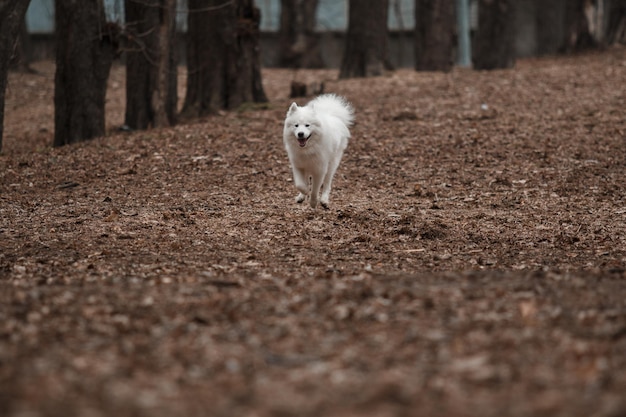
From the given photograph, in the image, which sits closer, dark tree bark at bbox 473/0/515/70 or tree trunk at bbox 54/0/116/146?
tree trunk at bbox 54/0/116/146

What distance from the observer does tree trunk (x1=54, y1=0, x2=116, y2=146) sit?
51.2ft

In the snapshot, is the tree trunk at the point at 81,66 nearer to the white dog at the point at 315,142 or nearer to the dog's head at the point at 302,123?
the white dog at the point at 315,142

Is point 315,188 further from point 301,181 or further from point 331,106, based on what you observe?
point 331,106

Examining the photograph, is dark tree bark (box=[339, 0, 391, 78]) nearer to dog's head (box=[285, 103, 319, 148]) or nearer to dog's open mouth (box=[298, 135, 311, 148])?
dog's head (box=[285, 103, 319, 148])

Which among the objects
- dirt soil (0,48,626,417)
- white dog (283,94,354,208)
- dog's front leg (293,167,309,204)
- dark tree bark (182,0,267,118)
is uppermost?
dark tree bark (182,0,267,118)

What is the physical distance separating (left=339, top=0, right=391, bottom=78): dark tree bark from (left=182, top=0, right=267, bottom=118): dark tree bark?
353 centimetres

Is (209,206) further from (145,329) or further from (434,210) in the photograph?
(145,329)

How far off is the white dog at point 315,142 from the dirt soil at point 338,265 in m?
0.37

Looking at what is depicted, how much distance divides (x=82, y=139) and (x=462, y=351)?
465 inches

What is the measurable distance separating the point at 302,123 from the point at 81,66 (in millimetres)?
6604

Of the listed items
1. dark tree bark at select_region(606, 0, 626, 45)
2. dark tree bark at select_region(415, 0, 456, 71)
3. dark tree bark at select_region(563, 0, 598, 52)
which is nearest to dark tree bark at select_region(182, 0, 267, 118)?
dark tree bark at select_region(415, 0, 456, 71)

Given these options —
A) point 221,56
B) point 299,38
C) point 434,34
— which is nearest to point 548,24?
point 299,38

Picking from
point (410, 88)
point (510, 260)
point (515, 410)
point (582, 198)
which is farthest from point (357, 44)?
point (515, 410)

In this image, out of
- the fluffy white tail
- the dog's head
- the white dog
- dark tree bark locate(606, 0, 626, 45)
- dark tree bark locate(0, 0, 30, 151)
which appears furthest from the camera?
dark tree bark locate(606, 0, 626, 45)
